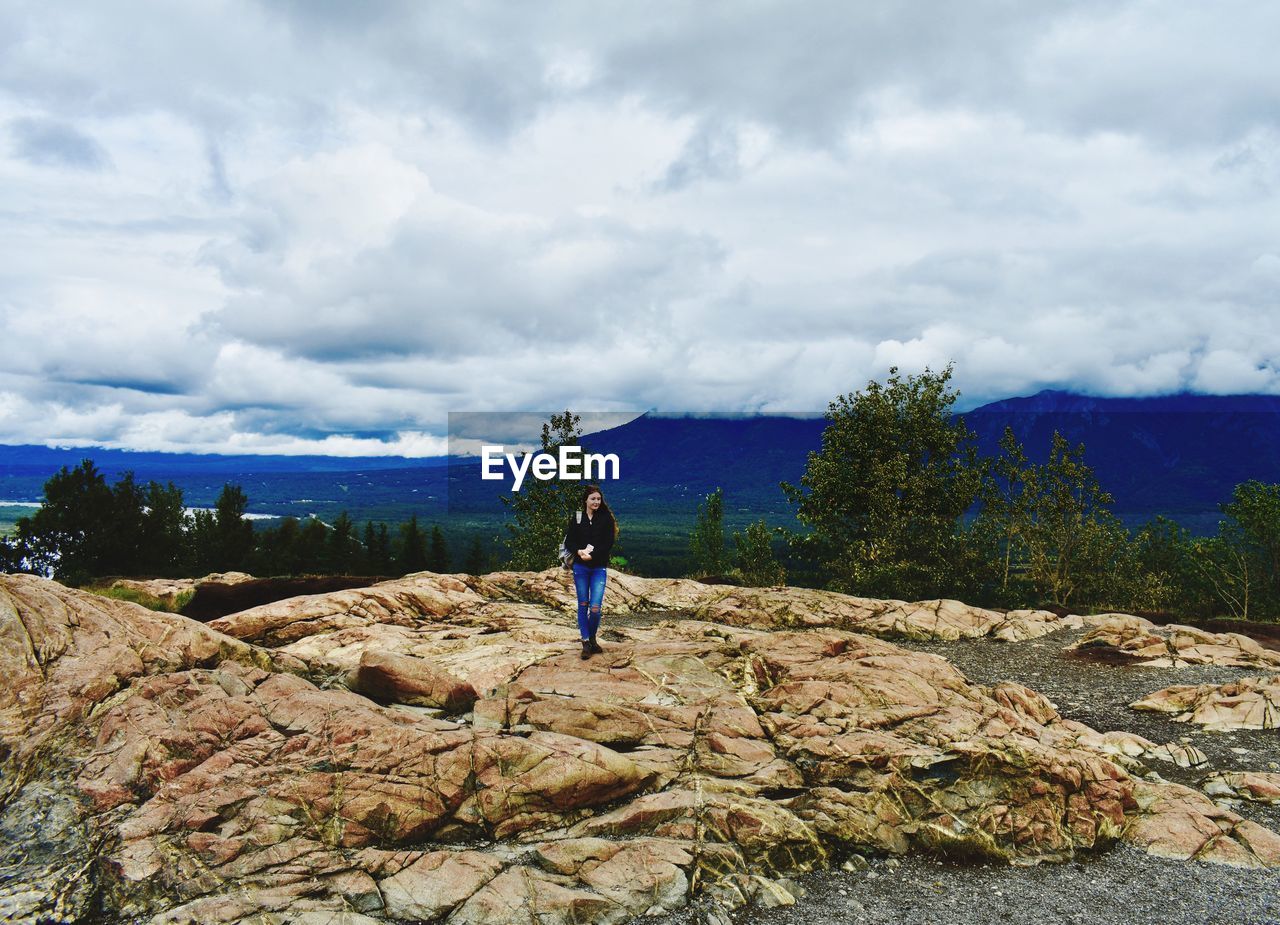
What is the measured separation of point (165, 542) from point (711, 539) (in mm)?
71354

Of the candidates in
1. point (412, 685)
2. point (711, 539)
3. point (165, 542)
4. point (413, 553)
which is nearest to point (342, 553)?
point (413, 553)

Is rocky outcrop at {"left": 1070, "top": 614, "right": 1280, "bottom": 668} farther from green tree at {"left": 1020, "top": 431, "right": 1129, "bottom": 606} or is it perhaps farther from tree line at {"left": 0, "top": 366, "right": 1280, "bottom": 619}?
green tree at {"left": 1020, "top": 431, "right": 1129, "bottom": 606}

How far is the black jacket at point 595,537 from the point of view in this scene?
17.6 meters

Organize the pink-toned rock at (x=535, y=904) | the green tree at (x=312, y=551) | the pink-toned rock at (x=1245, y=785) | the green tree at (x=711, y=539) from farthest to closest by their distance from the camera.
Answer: the green tree at (x=711, y=539) → the green tree at (x=312, y=551) → the pink-toned rock at (x=1245, y=785) → the pink-toned rock at (x=535, y=904)

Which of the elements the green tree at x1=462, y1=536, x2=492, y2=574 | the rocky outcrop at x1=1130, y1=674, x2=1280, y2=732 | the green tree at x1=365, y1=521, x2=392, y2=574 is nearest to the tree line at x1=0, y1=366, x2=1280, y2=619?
the rocky outcrop at x1=1130, y1=674, x2=1280, y2=732

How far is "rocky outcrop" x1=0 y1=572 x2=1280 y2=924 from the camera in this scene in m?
10.9

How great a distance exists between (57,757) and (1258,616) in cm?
7933

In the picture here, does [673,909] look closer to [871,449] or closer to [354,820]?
[354,820]

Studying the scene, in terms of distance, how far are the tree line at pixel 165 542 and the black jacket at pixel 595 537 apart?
6001cm

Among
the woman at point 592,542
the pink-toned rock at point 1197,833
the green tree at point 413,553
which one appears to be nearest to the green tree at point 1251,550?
the pink-toned rock at point 1197,833

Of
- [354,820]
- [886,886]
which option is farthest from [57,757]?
[886,886]

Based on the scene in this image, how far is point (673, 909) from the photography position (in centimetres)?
1095

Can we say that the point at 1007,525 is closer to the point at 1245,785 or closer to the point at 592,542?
the point at 1245,785

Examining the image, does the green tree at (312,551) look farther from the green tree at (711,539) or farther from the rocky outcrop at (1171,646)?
the rocky outcrop at (1171,646)
